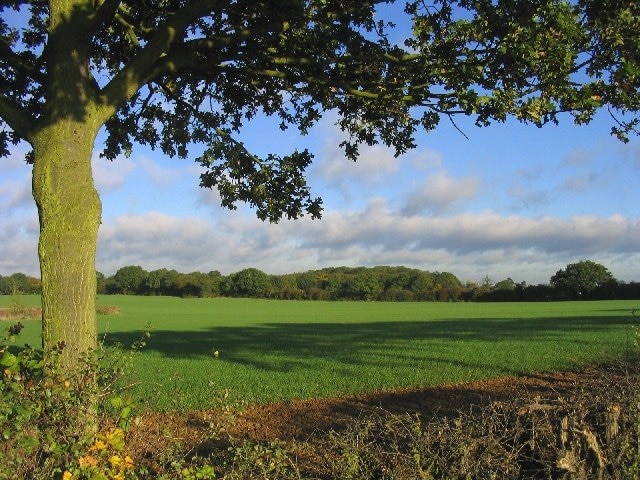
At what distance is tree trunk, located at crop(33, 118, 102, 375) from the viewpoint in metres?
5.89

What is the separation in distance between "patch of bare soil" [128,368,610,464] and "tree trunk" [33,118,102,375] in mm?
1178

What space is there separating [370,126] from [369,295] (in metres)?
83.8

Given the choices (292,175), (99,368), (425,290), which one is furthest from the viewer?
(425,290)

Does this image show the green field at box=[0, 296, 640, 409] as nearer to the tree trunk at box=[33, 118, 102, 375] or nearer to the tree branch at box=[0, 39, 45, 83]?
the tree trunk at box=[33, 118, 102, 375]

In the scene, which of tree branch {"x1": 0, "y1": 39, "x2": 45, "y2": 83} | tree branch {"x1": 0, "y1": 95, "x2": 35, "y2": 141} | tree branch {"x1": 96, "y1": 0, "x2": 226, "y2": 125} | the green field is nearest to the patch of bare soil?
the green field

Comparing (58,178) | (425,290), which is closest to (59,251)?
(58,178)

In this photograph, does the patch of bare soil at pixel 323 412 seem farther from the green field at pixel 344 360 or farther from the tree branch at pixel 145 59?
the tree branch at pixel 145 59

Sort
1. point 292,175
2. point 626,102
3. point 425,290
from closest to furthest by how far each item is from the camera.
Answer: point 626,102 < point 292,175 < point 425,290

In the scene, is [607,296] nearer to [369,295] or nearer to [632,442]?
[369,295]

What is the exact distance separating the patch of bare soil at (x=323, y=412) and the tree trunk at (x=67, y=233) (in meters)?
1.18

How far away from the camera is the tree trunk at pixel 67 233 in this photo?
5891mm

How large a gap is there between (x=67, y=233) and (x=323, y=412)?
5.31 meters

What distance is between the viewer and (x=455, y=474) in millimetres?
3670

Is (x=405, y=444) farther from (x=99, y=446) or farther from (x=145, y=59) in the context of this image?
(x=145, y=59)
